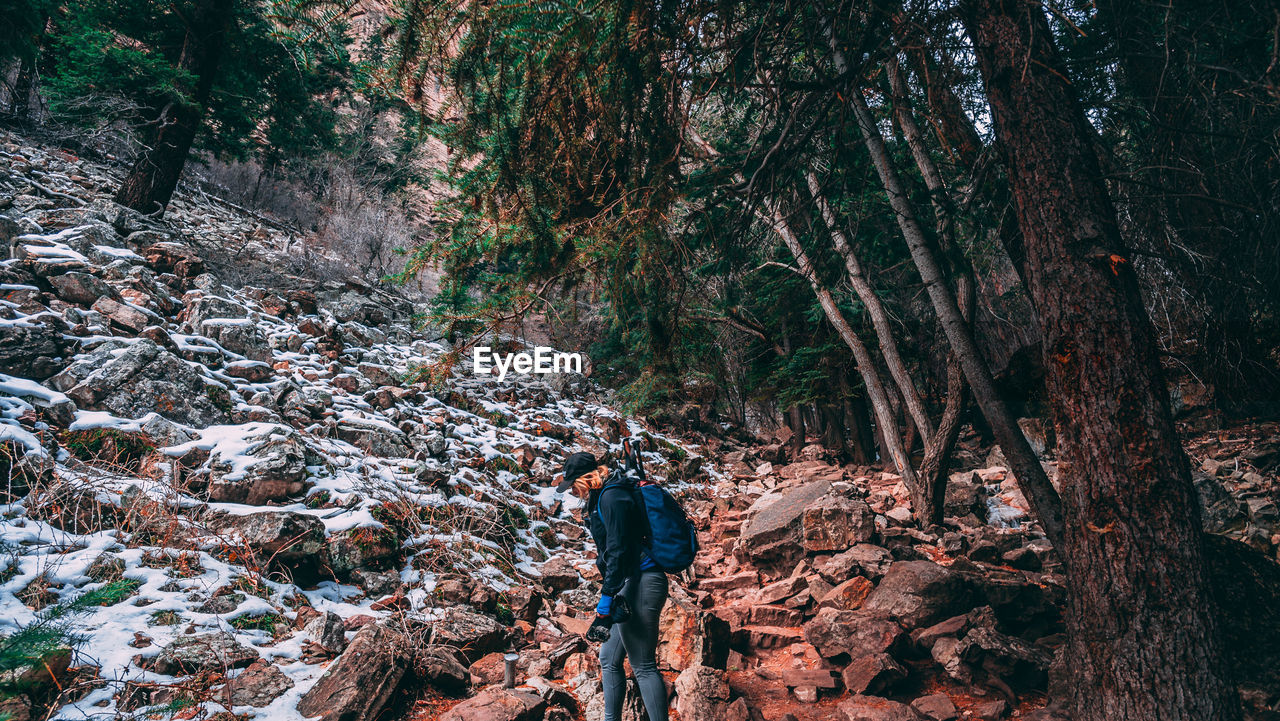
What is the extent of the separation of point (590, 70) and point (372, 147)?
68.2 feet

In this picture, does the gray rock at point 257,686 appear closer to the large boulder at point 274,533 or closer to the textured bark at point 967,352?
the large boulder at point 274,533

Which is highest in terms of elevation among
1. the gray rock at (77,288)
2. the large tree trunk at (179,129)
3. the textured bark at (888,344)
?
the large tree trunk at (179,129)

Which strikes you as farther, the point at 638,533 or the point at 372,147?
the point at 372,147

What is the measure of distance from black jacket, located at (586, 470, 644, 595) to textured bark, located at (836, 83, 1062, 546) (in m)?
3.46

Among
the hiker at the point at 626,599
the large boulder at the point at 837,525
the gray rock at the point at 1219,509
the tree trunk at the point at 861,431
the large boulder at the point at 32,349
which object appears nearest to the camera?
the hiker at the point at 626,599

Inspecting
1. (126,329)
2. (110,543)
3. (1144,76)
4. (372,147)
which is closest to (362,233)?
(372,147)

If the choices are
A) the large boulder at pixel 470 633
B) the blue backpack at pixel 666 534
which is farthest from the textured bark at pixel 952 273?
the large boulder at pixel 470 633

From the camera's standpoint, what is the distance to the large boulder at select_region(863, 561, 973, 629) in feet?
14.6

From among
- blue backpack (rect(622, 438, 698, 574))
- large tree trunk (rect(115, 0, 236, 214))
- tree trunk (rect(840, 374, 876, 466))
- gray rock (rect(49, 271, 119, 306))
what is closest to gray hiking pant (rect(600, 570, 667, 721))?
blue backpack (rect(622, 438, 698, 574))

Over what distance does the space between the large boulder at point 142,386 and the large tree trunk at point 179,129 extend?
5100 mm

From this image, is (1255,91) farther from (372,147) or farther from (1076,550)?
(372,147)

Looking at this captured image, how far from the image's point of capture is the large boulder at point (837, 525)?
20.1ft

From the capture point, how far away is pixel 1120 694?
2719mm

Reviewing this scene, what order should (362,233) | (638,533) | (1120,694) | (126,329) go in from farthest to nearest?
(362,233) → (126,329) → (638,533) → (1120,694)
